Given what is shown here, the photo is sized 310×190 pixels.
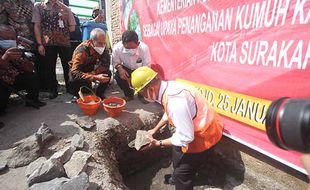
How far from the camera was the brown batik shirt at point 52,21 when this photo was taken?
394 cm

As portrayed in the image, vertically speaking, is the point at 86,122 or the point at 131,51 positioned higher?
the point at 131,51

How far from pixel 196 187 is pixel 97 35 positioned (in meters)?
2.52

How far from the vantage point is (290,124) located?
0.94 metres

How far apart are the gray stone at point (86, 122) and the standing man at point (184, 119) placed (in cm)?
102

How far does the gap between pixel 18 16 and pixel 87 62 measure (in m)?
1.29

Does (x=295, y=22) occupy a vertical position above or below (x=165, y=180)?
above

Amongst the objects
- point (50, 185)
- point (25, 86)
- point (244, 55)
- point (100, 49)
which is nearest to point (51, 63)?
point (25, 86)

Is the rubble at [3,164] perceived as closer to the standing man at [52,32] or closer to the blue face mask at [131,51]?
the standing man at [52,32]

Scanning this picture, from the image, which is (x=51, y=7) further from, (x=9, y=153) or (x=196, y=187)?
(x=196, y=187)

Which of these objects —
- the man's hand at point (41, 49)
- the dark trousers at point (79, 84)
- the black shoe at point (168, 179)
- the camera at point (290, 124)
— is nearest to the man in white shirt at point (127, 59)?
the dark trousers at point (79, 84)

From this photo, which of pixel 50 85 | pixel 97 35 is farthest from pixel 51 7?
pixel 50 85

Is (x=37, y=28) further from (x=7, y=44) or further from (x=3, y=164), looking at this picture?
(x=3, y=164)

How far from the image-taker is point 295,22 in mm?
1965

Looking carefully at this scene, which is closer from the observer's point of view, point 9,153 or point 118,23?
point 9,153
